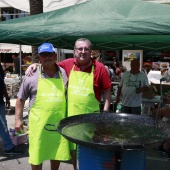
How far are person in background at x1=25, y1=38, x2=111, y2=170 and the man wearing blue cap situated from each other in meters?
0.11

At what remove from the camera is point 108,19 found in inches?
177

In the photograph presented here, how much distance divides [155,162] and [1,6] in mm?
22150

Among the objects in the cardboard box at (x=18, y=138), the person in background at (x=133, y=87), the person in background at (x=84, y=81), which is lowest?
the cardboard box at (x=18, y=138)

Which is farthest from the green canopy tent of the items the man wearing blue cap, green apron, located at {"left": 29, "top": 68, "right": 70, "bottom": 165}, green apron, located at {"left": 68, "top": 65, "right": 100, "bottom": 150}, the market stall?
the market stall

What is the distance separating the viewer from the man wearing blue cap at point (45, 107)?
3.25 m

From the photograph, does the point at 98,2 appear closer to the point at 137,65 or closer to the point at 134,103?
the point at 137,65

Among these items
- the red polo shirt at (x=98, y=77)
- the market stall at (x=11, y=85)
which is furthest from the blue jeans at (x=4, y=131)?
the market stall at (x=11, y=85)

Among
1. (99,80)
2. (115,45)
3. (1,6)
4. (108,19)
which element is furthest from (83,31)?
(1,6)

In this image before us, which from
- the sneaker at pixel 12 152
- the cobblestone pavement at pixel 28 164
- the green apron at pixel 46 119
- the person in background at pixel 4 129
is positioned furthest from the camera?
the sneaker at pixel 12 152

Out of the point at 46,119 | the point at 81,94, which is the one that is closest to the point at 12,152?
the point at 46,119

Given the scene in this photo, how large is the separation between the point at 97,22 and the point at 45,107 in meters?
1.74

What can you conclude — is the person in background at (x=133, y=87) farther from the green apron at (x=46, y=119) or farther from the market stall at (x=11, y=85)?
the market stall at (x=11, y=85)

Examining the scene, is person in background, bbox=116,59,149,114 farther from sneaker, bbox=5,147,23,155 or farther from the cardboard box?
sneaker, bbox=5,147,23,155

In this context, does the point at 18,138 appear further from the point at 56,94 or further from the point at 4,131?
the point at 56,94
